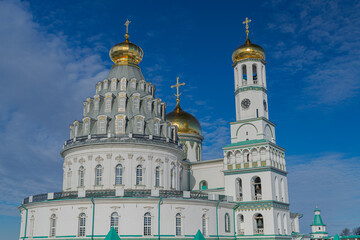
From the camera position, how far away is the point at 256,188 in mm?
45438

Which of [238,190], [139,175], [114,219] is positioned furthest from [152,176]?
[238,190]

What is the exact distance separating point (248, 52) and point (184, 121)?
17.0 metres

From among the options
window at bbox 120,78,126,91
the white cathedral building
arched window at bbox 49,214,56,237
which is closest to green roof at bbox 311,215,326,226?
the white cathedral building

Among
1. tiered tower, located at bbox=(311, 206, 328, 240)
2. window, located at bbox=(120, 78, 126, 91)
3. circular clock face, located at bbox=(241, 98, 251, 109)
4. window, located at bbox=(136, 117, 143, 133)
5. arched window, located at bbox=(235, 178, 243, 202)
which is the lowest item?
tiered tower, located at bbox=(311, 206, 328, 240)

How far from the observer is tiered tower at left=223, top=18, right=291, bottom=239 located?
41.8 metres

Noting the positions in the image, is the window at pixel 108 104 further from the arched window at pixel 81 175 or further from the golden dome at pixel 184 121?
the golden dome at pixel 184 121

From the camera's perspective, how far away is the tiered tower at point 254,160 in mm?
41812

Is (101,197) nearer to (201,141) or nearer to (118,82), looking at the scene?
(118,82)

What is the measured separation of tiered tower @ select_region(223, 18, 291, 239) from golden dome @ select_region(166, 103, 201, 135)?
13.8 meters

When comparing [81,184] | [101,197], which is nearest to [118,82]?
[81,184]

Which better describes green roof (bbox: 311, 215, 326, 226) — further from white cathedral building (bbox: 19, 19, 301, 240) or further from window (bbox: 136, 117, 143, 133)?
window (bbox: 136, 117, 143, 133)

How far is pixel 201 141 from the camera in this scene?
61.2 meters

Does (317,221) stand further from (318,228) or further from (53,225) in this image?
(53,225)

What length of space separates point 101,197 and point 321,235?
4476 cm
